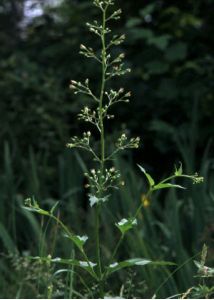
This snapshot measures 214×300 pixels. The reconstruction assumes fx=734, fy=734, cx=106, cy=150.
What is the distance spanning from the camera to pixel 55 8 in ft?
19.1

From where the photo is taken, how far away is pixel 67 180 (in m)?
4.07

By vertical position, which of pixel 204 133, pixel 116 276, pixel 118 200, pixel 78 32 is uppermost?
pixel 78 32

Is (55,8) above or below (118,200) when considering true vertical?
above

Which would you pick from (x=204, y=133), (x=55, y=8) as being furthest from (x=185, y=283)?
(x=55, y=8)

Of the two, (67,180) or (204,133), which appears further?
(204,133)

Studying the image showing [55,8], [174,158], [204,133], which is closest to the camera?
[204,133]

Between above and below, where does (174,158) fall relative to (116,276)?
above

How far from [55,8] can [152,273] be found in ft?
12.4

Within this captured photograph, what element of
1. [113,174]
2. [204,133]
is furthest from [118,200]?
[113,174]

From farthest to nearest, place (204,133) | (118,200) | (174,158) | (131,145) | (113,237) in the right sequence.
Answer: (174,158) < (204,133) < (118,200) < (113,237) < (131,145)

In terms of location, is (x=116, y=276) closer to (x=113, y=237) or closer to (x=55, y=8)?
(x=113, y=237)

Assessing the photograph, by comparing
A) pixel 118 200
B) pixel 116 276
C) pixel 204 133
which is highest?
pixel 204 133

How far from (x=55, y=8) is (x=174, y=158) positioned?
5.34 ft

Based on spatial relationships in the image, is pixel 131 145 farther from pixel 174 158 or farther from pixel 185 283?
pixel 174 158
